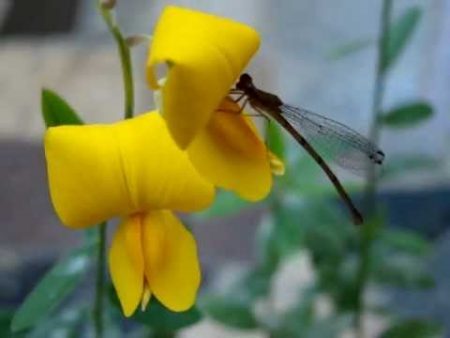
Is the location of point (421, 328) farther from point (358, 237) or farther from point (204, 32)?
point (204, 32)

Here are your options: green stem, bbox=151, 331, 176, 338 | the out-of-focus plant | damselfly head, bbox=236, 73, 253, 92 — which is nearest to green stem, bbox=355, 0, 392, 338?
the out-of-focus plant

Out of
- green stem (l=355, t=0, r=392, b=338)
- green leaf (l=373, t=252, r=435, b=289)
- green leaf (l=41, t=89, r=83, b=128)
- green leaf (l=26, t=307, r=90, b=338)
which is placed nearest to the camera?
green leaf (l=41, t=89, r=83, b=128)

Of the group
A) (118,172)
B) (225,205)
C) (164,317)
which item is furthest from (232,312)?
(118,172)

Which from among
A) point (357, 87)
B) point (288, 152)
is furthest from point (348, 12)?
point (288, 152)

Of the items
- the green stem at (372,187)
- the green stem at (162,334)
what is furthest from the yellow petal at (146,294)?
the green stem at (372,187)

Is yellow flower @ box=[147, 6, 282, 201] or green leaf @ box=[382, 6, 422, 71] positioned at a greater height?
yellow flower @ box=[147, 6, 282, 201]

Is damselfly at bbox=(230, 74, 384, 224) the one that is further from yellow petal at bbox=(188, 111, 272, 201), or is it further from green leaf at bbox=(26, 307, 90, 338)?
green leaf at bbox=(26, 307, 90, 338)
